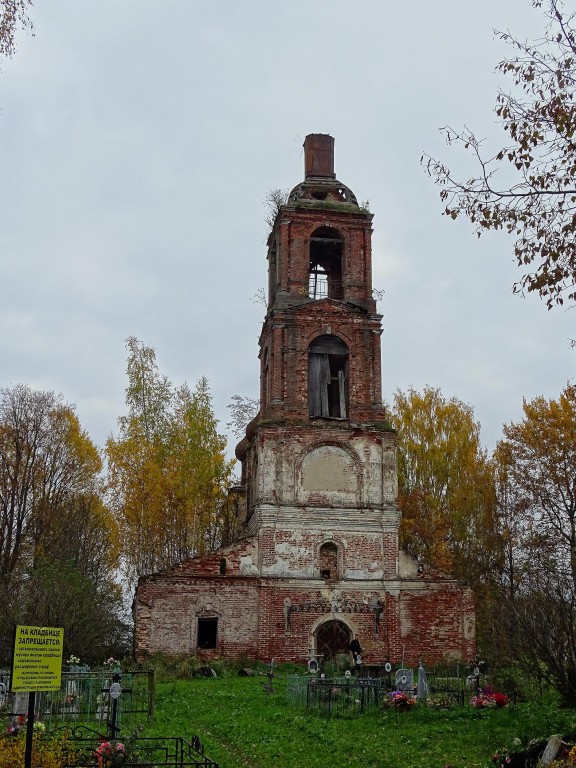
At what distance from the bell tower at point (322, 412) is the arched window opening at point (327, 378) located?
1.4 inches

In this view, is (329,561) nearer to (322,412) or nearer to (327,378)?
(322,412)

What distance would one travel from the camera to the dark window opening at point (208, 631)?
25.4 metres

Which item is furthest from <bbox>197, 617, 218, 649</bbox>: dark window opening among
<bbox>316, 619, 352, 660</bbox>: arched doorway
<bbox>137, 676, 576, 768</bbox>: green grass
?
<bbox>137, 676, 576, 768</bbox>: green grass

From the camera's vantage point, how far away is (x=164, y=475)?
37250 millimetres

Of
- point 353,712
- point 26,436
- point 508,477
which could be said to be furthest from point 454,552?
point 353,712

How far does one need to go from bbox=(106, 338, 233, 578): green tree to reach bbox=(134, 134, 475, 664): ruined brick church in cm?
849

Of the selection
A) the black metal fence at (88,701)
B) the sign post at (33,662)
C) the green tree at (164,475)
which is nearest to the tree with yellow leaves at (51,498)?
the green tree at (164,475)

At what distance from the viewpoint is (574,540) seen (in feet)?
100

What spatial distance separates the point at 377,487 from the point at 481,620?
9.66 meters

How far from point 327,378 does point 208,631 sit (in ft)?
29.2

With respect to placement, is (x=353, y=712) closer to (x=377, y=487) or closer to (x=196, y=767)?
(x=196, y=767)

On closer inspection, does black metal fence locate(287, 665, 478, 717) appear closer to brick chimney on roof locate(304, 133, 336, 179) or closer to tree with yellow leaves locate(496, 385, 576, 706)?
tree with yellow leaves locate(496, 385, 576, 706)

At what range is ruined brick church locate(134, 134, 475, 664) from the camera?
25.3 meters

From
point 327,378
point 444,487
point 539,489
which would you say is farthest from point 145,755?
point 444,487
